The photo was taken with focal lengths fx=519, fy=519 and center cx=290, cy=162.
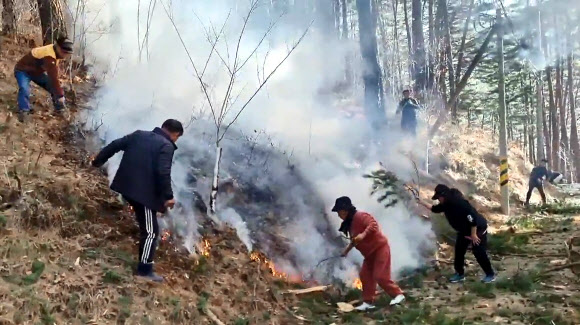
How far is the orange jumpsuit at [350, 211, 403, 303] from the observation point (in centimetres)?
668

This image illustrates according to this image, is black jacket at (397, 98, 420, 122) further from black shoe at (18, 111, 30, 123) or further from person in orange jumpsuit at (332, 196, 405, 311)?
black shoe at (18, 111, 30, 123)

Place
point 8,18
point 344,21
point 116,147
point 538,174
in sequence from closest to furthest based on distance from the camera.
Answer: point 116,147 < point 8,18 < point 538,174 < point 344,21

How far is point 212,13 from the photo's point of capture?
41.0 feet

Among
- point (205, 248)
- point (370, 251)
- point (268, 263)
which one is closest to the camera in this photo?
point (205, 248)

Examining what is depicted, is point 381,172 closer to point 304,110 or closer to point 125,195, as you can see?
point 304,110

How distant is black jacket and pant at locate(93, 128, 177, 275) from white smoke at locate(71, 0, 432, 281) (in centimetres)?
118

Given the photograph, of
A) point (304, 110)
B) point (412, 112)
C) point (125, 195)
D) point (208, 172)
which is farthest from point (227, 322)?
point (412, 112)

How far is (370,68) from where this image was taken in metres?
15.0

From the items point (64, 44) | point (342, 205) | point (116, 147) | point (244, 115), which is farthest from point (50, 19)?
point (342, 205)

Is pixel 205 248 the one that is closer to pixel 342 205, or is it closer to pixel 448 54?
pixel 342 205

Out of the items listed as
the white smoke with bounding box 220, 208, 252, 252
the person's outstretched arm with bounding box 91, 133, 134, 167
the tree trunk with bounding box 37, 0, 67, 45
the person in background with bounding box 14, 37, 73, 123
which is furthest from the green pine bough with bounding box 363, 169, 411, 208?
the tree trunk with bounding box 37, 0, 67, 45

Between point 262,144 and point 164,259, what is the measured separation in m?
4.63

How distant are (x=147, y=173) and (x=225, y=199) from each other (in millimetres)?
2884

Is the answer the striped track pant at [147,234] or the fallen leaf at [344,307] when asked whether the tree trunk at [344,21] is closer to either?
the fallen leaf at [344,307]
